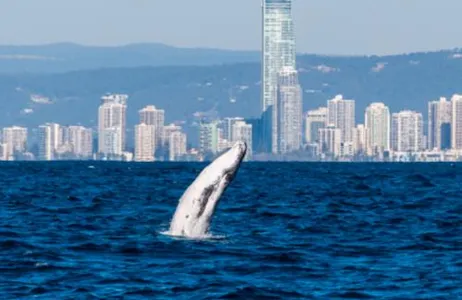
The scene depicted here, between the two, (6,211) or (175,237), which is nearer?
(175,237)

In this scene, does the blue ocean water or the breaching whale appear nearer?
the blue ocean water

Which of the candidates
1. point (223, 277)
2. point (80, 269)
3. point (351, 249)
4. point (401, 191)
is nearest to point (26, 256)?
point (80, 269)

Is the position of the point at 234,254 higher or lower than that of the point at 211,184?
lower

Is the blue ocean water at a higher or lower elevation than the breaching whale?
lower

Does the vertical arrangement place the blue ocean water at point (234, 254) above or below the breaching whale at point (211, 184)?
below

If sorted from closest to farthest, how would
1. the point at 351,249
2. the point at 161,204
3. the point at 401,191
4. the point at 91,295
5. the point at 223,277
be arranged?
the point at 91,295
the point at 223,277
the point at 351,249
the point at 161,204
the point at 401,191

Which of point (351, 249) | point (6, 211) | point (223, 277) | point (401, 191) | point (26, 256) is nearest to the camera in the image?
point (223, 277)

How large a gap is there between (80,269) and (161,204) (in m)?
18.6

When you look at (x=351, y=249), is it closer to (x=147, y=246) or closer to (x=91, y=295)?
(x=147, y=246)

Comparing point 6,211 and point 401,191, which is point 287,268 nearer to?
Result: point 6,211

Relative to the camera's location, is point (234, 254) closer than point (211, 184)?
No

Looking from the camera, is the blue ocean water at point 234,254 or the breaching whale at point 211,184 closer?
the blue ocean water at point 234,254

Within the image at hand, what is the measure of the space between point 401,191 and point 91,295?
128 ft

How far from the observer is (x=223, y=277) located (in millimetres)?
24531
